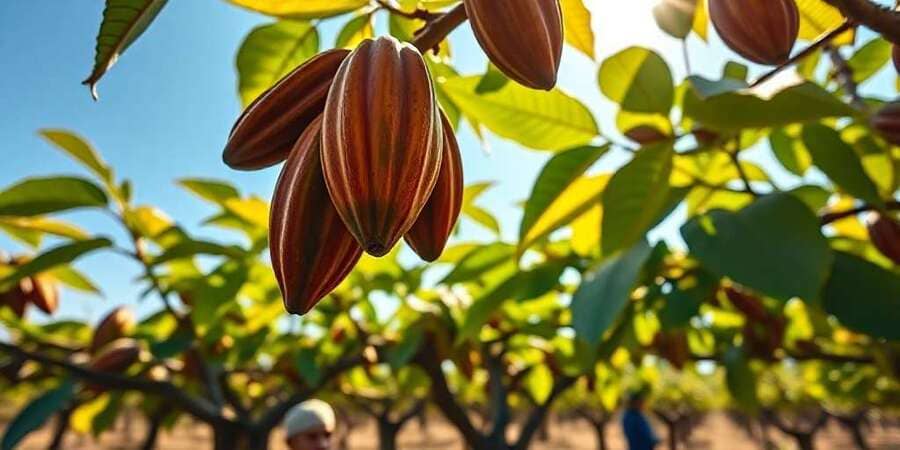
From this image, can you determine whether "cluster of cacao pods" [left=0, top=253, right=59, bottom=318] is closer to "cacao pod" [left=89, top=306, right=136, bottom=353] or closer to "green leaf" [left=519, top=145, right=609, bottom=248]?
"cacao pod" [left=89, top=306, right=136, bottom=353]

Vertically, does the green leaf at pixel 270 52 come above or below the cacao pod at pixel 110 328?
above

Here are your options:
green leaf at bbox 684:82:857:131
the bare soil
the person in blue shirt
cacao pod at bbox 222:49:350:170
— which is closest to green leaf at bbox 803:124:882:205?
green leaf at bbox 684:82:857:131

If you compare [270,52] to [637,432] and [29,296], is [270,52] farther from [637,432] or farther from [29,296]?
[637,432]

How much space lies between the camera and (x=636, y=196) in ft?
3.76

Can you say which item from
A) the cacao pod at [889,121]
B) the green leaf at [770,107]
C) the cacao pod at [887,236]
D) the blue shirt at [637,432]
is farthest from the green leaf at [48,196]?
the blue shirt at [637,432]

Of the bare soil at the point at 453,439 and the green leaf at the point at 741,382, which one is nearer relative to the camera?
the green leaf at the point at 741,382

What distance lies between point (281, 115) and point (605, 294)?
653 millimetres

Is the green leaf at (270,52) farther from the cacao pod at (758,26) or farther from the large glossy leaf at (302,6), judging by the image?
the cacao pod at (758,26)

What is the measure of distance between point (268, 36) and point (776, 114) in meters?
0.73

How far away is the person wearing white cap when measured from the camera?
10.3ft

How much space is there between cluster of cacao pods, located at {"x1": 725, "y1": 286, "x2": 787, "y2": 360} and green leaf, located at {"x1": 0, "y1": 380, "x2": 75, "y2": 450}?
1.89 metres

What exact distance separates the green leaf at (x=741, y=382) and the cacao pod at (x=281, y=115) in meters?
1.78

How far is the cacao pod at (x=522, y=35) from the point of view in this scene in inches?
21.5

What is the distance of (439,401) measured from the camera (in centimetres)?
234
